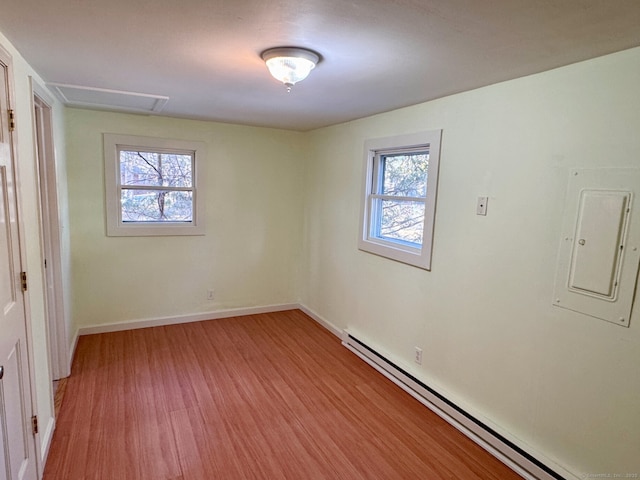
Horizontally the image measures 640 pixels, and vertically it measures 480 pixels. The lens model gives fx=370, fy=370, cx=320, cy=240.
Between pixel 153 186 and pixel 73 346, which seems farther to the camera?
pixel 153 186

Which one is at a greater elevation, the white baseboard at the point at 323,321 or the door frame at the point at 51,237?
the door frame at the point at 51,237

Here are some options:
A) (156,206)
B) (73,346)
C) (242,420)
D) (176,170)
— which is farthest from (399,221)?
(73,346)

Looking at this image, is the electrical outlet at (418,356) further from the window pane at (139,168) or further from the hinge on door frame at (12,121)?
the window pane at (139,168)

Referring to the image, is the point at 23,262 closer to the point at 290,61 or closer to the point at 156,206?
the point at 290,61

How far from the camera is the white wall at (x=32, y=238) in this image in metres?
1.83

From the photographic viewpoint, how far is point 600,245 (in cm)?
176

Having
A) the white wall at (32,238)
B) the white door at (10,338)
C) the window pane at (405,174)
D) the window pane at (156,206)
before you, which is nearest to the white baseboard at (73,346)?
the white wall at (32,238)

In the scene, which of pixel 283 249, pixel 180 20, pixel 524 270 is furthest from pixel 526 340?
pixel 283 249

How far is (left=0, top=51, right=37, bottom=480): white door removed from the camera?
4.91ft

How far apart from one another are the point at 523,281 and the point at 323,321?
8.20 ft

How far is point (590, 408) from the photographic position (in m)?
1.83

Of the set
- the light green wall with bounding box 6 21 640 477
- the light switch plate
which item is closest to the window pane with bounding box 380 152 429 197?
the light green wall with bounding box 6 21 640 477

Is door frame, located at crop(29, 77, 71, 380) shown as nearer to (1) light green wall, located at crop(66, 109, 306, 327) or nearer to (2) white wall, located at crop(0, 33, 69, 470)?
(2) white wall, located at crop(0, 33, 69, 470)

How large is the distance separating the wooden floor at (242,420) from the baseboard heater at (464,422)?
0.18ft
